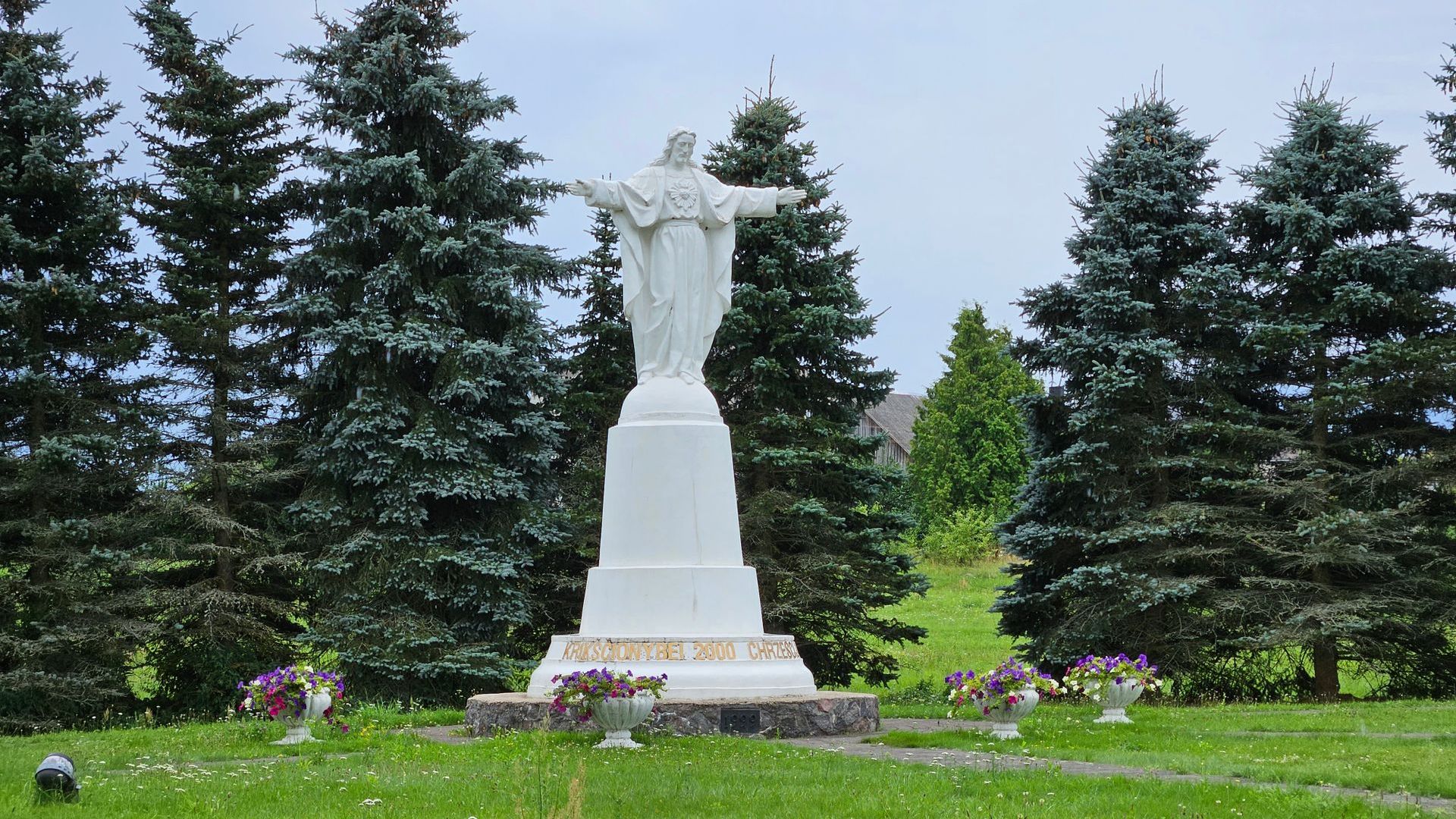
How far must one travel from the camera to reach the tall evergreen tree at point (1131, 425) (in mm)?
16109

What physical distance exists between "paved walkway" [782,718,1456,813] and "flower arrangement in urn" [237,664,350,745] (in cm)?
360

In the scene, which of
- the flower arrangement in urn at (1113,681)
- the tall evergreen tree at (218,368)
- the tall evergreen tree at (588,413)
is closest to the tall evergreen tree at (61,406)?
the tall evergreen tree at (218,368)

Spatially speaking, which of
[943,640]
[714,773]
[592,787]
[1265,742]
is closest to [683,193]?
[714,773]

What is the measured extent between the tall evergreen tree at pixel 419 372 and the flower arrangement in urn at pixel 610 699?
599 centimetres

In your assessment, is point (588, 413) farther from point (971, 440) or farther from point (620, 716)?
point (971, 440)

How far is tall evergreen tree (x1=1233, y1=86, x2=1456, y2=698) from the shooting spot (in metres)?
15.1

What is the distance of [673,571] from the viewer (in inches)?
489

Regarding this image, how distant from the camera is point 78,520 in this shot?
15109 mm

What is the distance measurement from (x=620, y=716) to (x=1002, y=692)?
2.84 m

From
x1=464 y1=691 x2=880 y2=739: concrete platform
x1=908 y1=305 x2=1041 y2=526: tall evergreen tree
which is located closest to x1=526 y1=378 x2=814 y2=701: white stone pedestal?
x1=464 y1=691 x2=880 y2=739: concrete platform

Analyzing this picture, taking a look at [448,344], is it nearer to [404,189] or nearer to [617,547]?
[404,189]

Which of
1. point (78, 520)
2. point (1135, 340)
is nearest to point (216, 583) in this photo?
point (78, 520)

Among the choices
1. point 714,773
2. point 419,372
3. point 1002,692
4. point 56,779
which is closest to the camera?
point 56,779

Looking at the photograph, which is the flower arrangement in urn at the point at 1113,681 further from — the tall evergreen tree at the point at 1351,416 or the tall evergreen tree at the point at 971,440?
the tall evergreen tree at the point at 971,440
